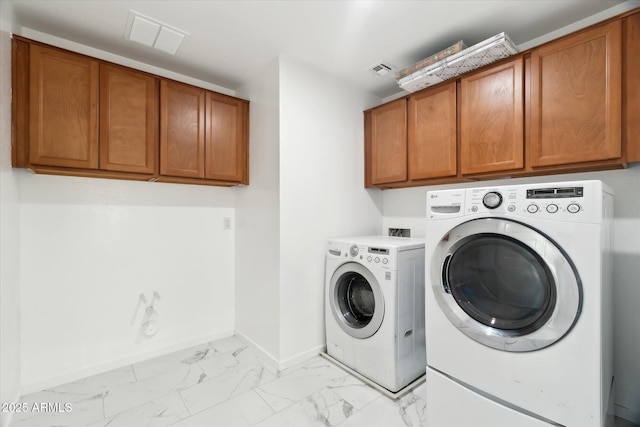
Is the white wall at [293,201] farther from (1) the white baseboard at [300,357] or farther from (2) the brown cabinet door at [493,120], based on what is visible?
(2) the brown cabinet door at [493,120]

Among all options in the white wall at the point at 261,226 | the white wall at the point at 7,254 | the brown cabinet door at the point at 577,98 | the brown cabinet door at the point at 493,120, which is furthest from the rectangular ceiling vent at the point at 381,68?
the white wall at the point at 7,254

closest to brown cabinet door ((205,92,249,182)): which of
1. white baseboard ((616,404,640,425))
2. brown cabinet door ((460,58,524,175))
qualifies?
brown cabinet door ((460,58,524,175))

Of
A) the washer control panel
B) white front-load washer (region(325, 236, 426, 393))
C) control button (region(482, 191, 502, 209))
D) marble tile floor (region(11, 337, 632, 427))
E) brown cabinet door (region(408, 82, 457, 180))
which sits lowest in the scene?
marble tile floor (region(11, 337, 632, 427))

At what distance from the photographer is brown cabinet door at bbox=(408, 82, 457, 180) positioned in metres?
2.05

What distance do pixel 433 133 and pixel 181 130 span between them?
1.96m

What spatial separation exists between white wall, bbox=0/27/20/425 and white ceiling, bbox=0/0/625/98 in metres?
0.43

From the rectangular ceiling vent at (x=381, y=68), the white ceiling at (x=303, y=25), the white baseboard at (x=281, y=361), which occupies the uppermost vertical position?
the white ceiling at (x=303, y=25)

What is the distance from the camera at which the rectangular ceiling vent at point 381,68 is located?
229 cm

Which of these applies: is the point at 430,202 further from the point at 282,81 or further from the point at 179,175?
the point at 179,175

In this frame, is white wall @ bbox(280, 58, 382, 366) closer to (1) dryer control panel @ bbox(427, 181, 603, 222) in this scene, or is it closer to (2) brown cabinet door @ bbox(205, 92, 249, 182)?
(2) brown cabinet door @ bbox(205, 92, 249, 182)

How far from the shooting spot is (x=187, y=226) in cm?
252

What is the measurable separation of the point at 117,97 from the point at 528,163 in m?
2.74

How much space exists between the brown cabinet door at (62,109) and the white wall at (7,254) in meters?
0.12

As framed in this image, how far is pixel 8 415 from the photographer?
1.55 m
